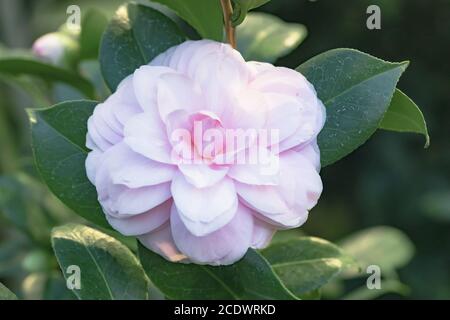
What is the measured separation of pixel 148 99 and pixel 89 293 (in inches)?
8.7

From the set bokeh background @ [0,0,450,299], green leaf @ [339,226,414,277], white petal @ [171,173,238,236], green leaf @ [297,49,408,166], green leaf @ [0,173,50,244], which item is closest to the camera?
white petal @ [171,173,238,236]

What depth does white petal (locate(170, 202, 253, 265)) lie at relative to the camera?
2.19 feet

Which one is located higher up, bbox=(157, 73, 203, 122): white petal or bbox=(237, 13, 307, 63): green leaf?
bbox=(157, 73, 203, 122): white petal

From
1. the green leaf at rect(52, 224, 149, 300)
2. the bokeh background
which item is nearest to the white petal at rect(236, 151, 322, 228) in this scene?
the green leaf at rect(52, 224, 149, 300)

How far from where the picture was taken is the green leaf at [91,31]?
1116 millimetres

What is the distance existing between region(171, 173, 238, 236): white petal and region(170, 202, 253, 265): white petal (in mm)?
13

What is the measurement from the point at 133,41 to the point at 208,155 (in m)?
0.22

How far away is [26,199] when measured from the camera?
1.23m

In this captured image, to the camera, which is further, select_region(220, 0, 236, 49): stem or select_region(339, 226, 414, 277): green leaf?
select_region(339, 226, 414, 277): green leaf

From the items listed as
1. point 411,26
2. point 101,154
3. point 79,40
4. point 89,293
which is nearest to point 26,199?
point 79,40

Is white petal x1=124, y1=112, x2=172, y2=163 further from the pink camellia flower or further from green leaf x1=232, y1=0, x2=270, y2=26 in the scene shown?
green leaf x1=232, y1=0, x2=270, y2=26

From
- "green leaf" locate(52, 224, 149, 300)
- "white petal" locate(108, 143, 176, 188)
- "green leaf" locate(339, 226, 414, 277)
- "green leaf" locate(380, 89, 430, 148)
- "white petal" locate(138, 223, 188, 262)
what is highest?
"white petal" locate(108, 143, 176, 188)

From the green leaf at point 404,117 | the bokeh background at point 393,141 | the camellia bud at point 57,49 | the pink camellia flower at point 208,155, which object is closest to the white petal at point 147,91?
the pink camellia flower at point 208,155
